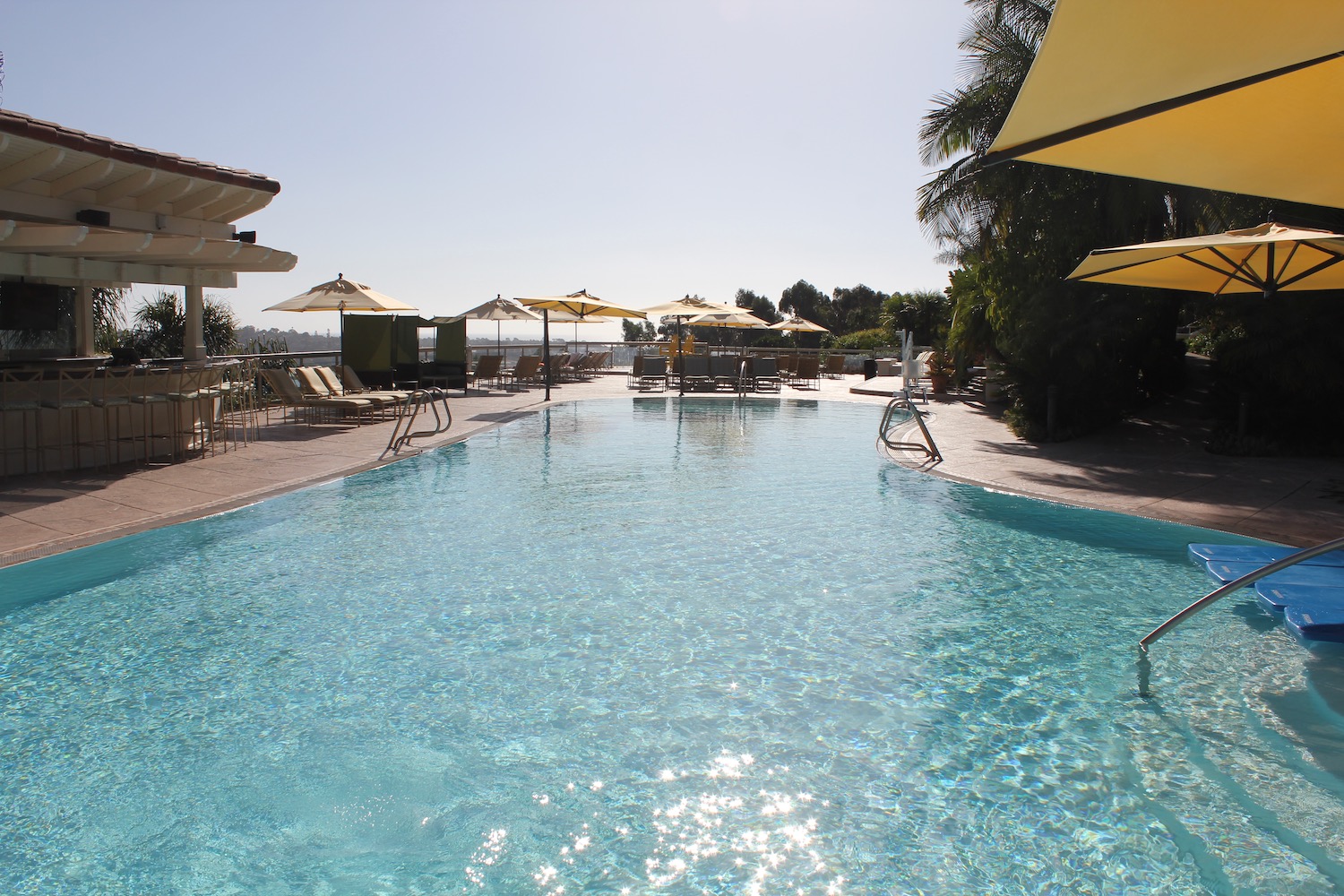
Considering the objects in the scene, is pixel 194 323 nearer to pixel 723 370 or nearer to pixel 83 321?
pixel 83 321

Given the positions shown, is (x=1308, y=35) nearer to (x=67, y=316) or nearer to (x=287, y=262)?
(x=287, y=262)

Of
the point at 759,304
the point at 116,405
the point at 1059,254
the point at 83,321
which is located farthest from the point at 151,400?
the point at 759,304

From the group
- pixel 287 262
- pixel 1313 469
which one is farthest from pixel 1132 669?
pixel 287 262

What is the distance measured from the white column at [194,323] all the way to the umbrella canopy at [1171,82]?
10.9m

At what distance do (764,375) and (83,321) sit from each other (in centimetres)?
1532

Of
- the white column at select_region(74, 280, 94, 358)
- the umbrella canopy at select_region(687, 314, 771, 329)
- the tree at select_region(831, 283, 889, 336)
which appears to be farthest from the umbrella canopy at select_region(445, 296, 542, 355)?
the tree at select_region(831, 283, 889, 336)

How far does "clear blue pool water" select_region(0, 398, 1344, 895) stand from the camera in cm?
296

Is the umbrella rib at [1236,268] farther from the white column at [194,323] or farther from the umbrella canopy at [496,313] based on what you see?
the umbrella canopy at [496,313]

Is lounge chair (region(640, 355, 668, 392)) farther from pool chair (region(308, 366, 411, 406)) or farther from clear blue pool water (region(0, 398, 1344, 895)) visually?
clear blue pool water (region(0, 398, 1344, 895))

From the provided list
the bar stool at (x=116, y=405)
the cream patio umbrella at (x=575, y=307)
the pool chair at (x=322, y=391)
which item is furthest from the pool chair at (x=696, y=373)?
the bar stool at (x=116, y=405)

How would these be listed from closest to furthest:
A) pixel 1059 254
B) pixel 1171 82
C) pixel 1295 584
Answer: pixel 1171 82, pixel 1295 584, pixel 1059 254

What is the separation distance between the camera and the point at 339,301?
1548 cm

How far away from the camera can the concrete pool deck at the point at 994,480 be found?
6.64 metres

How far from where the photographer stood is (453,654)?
15.5ft
